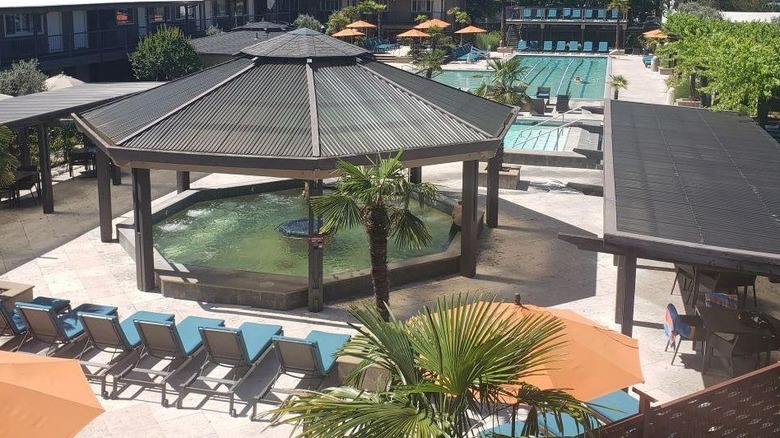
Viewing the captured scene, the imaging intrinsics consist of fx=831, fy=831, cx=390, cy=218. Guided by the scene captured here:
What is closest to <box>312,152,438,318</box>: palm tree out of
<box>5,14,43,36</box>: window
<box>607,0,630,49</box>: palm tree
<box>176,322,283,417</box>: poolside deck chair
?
<box>176,322,283,417</box>: poolside deck chair

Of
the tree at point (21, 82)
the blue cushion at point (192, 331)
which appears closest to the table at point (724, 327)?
the blue cushion at point (192, 331)

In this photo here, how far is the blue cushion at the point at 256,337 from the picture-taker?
1159 centimetres

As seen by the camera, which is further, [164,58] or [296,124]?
[164,58]

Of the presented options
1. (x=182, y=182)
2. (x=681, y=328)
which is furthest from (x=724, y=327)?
(x=182, y=182)

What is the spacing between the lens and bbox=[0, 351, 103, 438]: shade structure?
7.26 m

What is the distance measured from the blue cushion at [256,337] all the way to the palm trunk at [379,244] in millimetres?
1638

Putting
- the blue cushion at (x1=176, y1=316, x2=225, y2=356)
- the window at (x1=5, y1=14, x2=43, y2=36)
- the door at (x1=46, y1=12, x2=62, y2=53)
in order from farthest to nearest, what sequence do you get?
the door at (x1=46, y1=12, x2=62, y2=53), the window at (x1=5, y1=14, x2=43, y2=36), the blue cushion at (x1=176, y1=316, x2=225, y2=356)

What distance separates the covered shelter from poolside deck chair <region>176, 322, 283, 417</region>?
875 cm

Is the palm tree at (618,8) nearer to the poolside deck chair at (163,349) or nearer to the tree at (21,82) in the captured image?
the tree at (21,82)

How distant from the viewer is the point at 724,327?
11852 mm

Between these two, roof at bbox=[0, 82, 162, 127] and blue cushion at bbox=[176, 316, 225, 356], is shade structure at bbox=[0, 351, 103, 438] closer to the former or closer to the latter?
blue cushion at bbox=[176, 316, 225, 356]

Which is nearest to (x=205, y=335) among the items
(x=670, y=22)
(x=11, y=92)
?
(x=11, y=92)

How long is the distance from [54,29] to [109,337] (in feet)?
98.3

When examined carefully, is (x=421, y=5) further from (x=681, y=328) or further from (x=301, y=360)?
(x=301, y=360)
